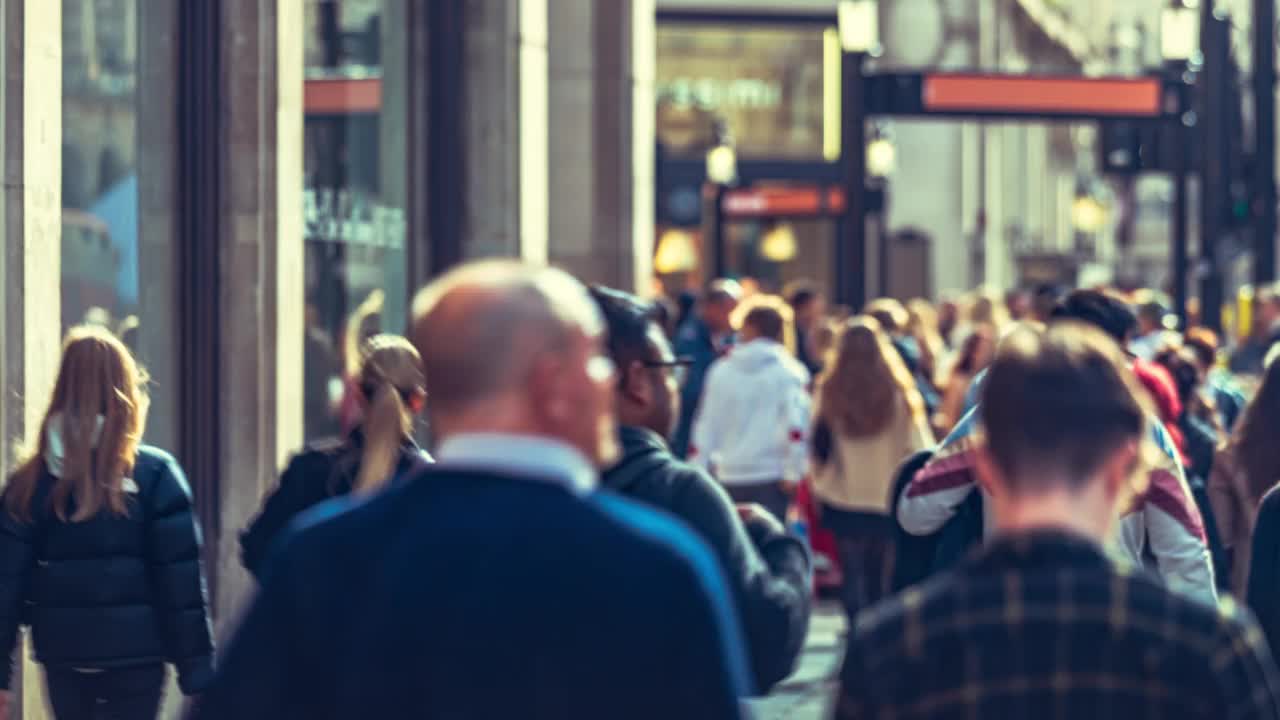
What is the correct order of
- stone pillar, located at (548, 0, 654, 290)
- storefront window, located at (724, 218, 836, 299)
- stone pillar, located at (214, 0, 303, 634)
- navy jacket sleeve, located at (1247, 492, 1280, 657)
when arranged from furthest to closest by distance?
storefront window, located at (724, 218, 836, 299) < stone pillar, located at (548, 0, 654, 290) < stone pillar, located at (214, 0, 303, 634) < navy jacket sleeve, located at (1247, 492, 1280, 657)

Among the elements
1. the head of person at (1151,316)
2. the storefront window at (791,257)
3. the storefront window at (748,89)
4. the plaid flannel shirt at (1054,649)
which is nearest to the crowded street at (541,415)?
the plaid flannel shirt at (1054,649)

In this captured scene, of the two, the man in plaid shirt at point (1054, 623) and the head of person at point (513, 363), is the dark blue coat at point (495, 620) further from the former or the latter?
the man in plaid shirt at point (1054, 623)

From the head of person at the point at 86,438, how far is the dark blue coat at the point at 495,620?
4.11m

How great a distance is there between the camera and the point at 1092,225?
65.6 metres

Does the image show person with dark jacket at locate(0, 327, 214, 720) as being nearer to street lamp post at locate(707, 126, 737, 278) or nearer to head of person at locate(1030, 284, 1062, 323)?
head of person at locate(1030, 284, 1062, 323)

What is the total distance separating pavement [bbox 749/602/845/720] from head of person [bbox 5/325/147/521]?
3.04 metres

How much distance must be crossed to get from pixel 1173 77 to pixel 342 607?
23941 mm

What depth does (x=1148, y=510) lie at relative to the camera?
662 centimetres

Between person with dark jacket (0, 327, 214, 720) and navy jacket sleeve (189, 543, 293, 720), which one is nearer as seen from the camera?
navy jacket sleeve (189, 543, 293, 720)

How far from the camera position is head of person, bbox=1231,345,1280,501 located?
27.7ft

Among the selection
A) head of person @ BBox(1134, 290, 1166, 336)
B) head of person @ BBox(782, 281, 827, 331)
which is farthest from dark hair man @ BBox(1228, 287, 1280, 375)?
head of person @ BBox(782, 281, 827, 331)

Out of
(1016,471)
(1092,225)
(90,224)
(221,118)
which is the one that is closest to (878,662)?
(1016,471)

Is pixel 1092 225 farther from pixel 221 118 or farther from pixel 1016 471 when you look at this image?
pixel 1016 471

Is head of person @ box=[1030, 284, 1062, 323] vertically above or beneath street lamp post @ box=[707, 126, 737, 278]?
beneath
